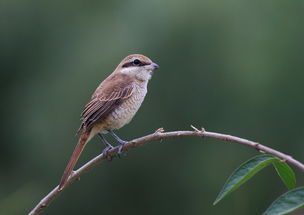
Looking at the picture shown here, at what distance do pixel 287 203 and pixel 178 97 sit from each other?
375 centimetres

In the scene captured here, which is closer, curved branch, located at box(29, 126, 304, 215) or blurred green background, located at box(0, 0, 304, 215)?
curved branch, located at box(29, 126, 304, 215)

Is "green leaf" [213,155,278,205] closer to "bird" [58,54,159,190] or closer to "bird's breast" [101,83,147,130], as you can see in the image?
"bird" [58,54,159,190]

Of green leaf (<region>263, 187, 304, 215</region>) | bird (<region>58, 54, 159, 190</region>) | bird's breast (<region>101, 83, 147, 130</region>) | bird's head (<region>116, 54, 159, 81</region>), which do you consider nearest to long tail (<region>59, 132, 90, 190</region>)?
bird (<region>58, 54, 159, 190</region>)

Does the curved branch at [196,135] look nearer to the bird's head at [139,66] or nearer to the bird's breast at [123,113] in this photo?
the bird's breast at [123,113]

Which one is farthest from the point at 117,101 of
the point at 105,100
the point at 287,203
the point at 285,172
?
the point at 287,203

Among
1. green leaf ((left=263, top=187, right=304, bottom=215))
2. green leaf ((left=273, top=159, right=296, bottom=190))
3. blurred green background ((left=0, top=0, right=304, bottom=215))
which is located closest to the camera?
green leaf ((left=263, top=187, right=304, bottom=215))

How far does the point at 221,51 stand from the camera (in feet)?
17.5

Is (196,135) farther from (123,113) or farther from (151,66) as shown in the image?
(151,66)

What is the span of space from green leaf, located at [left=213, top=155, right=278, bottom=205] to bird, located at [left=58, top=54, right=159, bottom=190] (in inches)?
69.5

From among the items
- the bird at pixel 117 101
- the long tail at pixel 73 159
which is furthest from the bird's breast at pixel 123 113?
the long tail at pixel 73 159

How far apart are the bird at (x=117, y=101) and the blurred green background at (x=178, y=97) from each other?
40.7 inches

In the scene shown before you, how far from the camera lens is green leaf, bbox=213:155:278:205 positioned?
1357 mm

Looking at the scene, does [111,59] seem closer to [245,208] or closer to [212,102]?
[212,102]

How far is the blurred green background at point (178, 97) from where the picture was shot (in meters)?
4.90
